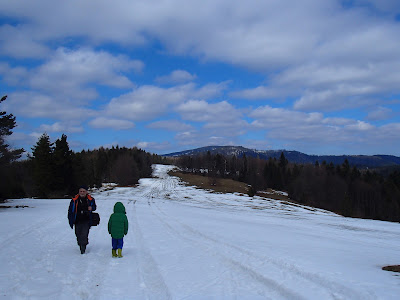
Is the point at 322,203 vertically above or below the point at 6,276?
below

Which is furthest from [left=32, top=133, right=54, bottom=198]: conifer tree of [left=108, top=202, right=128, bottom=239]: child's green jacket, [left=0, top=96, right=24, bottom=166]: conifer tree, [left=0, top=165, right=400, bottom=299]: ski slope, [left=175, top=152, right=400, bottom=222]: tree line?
[left=175, top=152, right=400, bottom=222]: tree line

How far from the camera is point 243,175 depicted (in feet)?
374

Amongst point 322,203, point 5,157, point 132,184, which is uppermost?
point 5,157

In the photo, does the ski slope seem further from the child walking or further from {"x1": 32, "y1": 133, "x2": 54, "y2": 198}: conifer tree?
{"x1": 32, "y1": 133, "x2": 54, "y2": 198}: conifer tree

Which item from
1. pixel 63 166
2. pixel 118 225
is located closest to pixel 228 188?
pixel 63 166

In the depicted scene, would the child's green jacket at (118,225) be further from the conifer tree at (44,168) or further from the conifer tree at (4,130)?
the conifer tree at (44,168)

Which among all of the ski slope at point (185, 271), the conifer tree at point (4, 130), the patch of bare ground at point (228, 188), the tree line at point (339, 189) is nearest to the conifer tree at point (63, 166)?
the conifer tree at point (4, 130)

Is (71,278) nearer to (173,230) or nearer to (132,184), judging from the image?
(173,230)

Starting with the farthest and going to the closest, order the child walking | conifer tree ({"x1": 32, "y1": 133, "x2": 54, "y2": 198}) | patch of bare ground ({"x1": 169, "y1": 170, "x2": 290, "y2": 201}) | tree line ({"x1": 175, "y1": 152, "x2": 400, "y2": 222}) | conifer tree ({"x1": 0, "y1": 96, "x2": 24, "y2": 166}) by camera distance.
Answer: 1. tree line ({"x1": 175, "y1": 152, "x2": 400, "y2": 222})
2. patch of bare ground ({"x1": 169, "y1": 170, "x2": 290, "y2": 201})
3. conifer tree ({"x1": 32, "y1": 133, "x2": 54, "y2": 198})
4. conifer tree ({"x1": 0, "y1": 96, "x2": 24, "y2": 166})
5. the child walking

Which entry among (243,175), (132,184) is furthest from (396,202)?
(132,184)

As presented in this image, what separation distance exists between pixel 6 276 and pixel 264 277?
557 cm

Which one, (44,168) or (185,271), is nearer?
(185,271)

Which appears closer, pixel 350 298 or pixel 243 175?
pixel 350 298

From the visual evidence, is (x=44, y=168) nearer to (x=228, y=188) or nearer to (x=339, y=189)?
(x=228, y=188)
